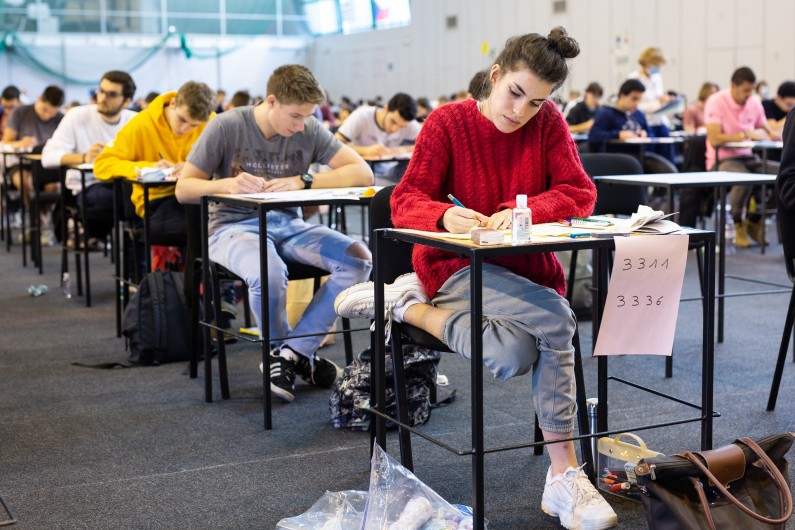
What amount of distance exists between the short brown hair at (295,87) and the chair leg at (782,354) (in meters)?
1.53

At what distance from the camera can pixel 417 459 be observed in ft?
8.41

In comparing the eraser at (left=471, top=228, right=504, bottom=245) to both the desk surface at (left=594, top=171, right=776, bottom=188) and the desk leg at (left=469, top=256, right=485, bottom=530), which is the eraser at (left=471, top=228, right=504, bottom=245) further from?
the desk surface at (left=594, top=171, right=776, bottom=188)

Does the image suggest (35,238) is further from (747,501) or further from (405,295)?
(747,501)

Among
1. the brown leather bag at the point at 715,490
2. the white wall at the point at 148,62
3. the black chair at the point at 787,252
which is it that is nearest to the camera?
the brown leather bag at the point at 715,490

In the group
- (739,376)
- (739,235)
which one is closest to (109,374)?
(739,376)

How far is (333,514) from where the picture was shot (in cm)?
207

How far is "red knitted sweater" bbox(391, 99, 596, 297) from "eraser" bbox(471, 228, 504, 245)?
341mm

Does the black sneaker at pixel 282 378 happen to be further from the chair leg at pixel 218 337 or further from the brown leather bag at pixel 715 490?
the brown leather bag at pixel 715 490

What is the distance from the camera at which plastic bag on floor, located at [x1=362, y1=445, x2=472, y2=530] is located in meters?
1.93

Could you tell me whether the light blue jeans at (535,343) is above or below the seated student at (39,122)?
below

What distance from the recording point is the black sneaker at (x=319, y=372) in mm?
3203

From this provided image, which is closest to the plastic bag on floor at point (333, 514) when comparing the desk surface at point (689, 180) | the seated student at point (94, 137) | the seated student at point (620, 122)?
the desk surface at point (689, 180)

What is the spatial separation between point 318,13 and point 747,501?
790 inches

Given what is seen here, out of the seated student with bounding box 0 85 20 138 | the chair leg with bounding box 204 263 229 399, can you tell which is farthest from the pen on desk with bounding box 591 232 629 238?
the seated student with bounding box 0 85 20 138
